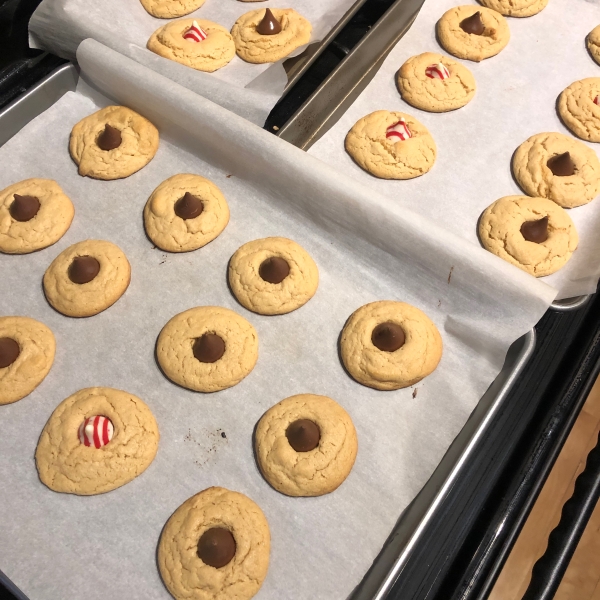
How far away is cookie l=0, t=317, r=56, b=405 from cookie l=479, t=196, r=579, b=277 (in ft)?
4.64

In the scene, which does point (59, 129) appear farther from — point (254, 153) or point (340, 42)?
point (340, 42)

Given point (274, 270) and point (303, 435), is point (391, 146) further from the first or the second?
point (303, 435)

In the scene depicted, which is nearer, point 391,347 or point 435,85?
point 391,347

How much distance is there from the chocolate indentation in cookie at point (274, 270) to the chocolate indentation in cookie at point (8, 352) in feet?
2.44

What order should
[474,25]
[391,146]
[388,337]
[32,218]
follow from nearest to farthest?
1. [388,337]
2. [32,218]
3. [391,146]
4. [474,25]

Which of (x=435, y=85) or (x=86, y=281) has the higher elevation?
(x=435, y=85)

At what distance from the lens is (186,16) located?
7.09 ft

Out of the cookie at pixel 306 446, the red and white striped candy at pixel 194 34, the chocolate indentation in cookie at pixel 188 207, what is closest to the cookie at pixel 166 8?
the red and white striped candy at pixel 194 34

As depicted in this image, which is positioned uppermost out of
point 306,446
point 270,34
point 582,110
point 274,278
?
point 582,110

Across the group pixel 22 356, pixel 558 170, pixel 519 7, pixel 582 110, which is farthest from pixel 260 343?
pixel 519 7

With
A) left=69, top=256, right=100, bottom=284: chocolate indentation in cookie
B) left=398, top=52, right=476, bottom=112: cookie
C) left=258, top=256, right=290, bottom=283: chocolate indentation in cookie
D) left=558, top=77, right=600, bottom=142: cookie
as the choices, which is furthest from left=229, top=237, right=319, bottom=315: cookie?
left=558, top=77, right=600, bottom=142: cookie

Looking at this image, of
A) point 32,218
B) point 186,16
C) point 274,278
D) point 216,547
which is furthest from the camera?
point 186,16

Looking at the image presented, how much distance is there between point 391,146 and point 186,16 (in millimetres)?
1113

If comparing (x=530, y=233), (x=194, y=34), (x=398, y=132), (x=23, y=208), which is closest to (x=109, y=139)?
(x=23, y=208)
